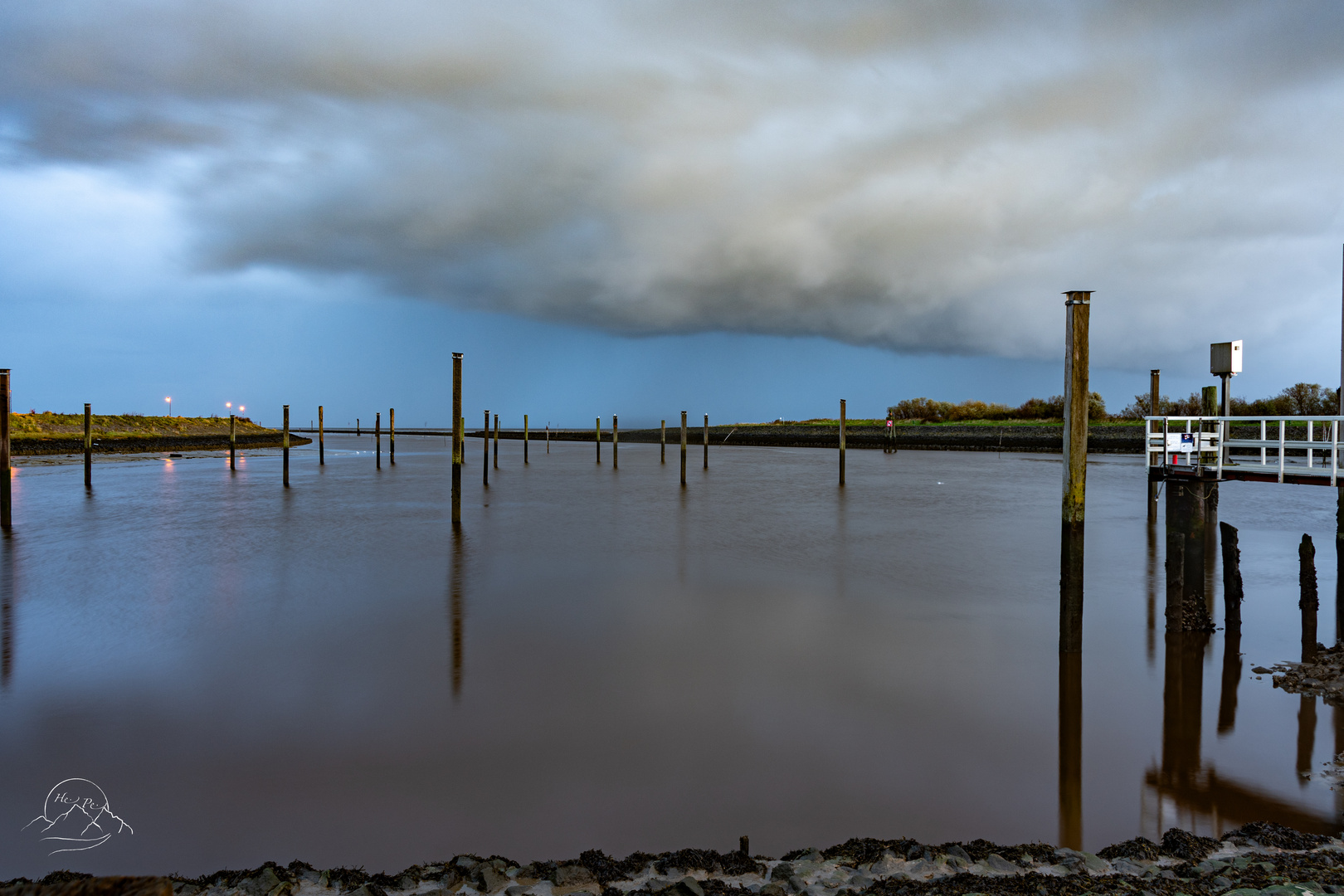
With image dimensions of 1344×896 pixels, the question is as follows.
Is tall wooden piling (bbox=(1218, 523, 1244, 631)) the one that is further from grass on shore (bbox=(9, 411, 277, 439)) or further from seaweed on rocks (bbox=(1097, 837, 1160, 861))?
grass on shore (bbox=(9, 411, 277, 439))

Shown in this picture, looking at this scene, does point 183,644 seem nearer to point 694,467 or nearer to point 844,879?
point 844,879

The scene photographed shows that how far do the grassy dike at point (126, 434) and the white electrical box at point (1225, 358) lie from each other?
47211mm

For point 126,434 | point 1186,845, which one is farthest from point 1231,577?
point 126,434

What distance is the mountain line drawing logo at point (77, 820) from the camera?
511cm

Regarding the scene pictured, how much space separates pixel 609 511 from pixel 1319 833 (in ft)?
76.2

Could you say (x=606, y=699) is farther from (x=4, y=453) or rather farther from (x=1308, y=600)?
(x=4, y=453)

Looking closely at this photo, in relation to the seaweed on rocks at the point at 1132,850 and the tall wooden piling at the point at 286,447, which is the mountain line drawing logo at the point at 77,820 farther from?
the tall wooden piling at the point at 286,447

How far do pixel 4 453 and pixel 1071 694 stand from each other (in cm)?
2321

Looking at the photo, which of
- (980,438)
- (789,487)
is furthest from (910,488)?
(980,438)

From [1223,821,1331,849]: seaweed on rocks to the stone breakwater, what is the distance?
0.01 meters

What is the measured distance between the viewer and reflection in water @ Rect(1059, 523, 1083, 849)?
5.57 metres

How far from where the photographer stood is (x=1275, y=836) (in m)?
4.93

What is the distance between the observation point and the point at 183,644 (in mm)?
10188

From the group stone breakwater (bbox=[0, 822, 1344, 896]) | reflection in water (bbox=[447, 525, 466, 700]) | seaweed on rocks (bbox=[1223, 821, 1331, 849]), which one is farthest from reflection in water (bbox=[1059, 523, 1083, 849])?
reflection in water (bbox=[447, 525, 466, 700])
